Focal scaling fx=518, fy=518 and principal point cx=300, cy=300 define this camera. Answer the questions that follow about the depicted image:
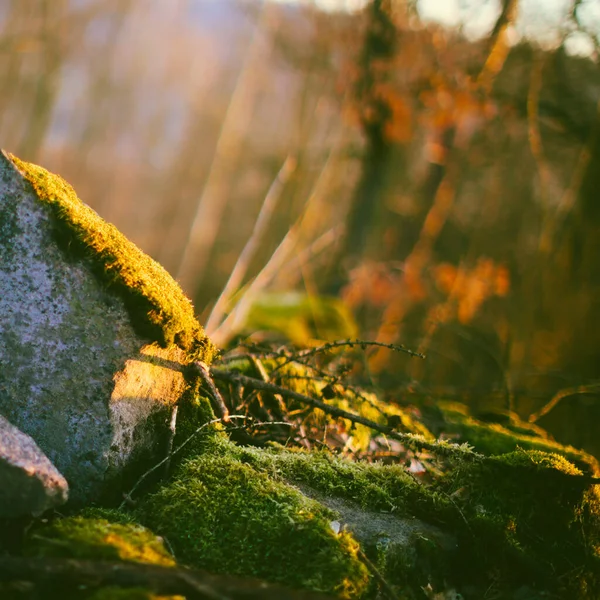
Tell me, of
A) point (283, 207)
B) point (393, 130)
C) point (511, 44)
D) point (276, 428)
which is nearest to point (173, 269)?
point (283, 207)

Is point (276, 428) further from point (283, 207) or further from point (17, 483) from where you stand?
point (283, 207)

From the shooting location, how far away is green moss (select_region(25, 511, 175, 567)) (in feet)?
5.35

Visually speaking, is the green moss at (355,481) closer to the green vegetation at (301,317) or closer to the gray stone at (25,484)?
the gray stone at (25,484)

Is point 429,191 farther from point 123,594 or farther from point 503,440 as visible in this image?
point 123,594

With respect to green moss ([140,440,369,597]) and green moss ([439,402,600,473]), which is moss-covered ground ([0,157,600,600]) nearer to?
green moss ([140,440,369,597])

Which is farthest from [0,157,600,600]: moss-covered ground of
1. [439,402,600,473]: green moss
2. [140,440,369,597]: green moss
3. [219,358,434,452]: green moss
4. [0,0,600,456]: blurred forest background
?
[0,0,600,456]: blurred forest background

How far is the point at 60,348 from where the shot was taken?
2.10m

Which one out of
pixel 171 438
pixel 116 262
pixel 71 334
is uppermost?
pixel 116 262

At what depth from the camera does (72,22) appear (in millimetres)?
14625

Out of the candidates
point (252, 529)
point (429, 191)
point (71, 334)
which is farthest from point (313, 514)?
point (429, 191)

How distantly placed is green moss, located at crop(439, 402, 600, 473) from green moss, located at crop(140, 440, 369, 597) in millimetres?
1666

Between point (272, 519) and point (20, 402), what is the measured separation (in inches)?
43.5

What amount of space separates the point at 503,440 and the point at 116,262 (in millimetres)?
2667

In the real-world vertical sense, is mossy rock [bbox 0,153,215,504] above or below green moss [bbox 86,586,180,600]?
above
